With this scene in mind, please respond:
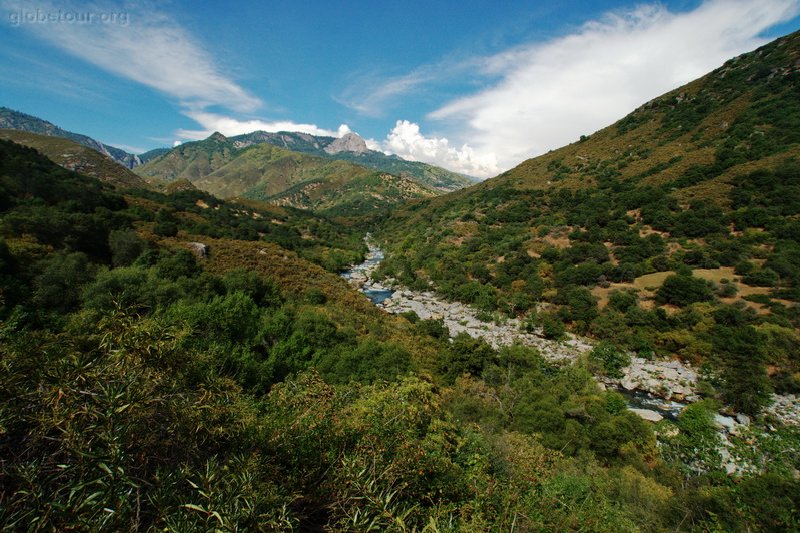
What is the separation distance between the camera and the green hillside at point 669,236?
3183cm

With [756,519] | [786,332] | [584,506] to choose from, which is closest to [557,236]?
[786,332]

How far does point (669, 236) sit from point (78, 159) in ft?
522

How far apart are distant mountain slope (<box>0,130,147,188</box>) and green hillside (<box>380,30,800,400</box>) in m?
94.1

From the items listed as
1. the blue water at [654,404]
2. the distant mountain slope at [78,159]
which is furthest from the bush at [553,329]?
the distant mountain slope at [78,159]

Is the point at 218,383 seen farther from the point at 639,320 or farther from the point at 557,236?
the point at 557,236

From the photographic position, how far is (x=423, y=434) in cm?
948

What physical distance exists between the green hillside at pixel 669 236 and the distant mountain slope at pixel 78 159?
94.1m

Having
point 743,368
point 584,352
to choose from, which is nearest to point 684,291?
point 743,368

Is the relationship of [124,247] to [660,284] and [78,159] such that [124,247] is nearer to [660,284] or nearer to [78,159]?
[660,284]

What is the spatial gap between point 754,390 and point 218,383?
34.8 meters

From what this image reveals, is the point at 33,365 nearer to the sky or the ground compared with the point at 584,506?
nearer to the sky

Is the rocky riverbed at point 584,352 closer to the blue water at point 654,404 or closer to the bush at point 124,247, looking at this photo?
the blue water at point 654,404

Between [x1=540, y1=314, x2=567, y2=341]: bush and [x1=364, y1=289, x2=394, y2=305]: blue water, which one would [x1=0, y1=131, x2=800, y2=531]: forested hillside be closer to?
[x1=540, y1=314, x2=567, y2=341]: bush

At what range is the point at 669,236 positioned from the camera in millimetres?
49281
